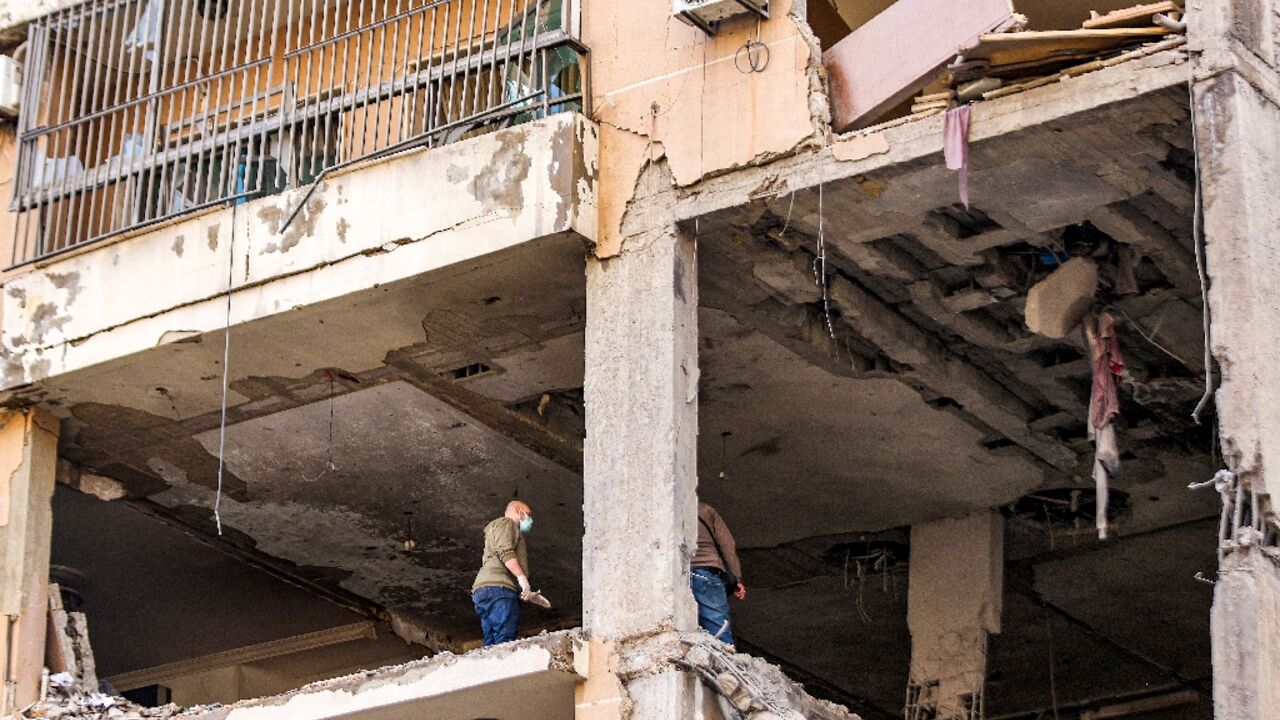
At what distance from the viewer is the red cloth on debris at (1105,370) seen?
46.4 ft

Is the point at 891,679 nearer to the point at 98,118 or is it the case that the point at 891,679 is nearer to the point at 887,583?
the point at 887,583

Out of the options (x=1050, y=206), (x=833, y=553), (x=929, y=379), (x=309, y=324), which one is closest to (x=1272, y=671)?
(x=1050, y=206)

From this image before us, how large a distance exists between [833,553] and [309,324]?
230 inches

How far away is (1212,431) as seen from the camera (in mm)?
16906

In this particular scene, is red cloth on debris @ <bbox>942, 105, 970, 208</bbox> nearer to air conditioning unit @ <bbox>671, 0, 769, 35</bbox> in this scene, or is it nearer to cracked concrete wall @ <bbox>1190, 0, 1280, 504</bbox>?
cracked concrete wall @ <bbox>1190, 0, 1280, 504</bbox>

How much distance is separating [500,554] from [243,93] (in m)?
3.63

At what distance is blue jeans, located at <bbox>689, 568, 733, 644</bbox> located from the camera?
1423 cm

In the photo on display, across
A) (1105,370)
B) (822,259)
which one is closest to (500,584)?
(822,259)

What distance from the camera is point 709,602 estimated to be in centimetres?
1428

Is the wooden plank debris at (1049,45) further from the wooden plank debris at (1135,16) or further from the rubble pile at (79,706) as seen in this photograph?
the rubble pile at (79,706)

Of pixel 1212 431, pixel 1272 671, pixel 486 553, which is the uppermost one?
pixel 1212 431

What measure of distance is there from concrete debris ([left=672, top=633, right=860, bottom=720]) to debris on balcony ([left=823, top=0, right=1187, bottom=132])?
3153mm

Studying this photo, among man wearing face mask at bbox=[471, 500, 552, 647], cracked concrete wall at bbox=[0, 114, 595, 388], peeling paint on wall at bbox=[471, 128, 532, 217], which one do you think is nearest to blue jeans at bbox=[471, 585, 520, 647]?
man wearing face mask at bbox=[471, 500, 552, 647]

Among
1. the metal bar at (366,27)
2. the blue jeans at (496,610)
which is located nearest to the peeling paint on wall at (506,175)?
the metal bar at (366,27)
